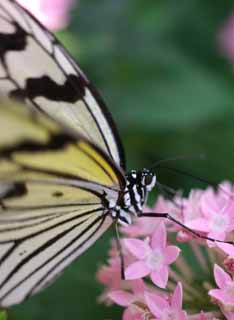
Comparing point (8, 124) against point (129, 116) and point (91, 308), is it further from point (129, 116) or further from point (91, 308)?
point (129, 116)

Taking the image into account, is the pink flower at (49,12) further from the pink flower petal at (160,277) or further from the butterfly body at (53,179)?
the pink flower petal at (160,277)

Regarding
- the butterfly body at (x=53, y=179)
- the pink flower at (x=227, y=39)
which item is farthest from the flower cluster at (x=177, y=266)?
the pink flower at (x=227, y=39)

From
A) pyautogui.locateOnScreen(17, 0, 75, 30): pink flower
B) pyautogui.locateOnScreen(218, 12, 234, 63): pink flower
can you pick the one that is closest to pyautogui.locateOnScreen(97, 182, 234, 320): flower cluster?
pyautogui.locateOnScreen(17, 0, 75, 30): pink flower

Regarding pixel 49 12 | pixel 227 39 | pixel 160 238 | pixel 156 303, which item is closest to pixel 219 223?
pixel 160 238

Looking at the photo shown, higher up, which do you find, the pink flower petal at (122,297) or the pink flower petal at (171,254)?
the pink flower petal at (171,254)

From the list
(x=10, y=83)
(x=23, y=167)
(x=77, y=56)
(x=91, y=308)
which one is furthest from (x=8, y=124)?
(x=77, y=56)

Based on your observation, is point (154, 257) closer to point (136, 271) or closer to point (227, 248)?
point (136, 271)
